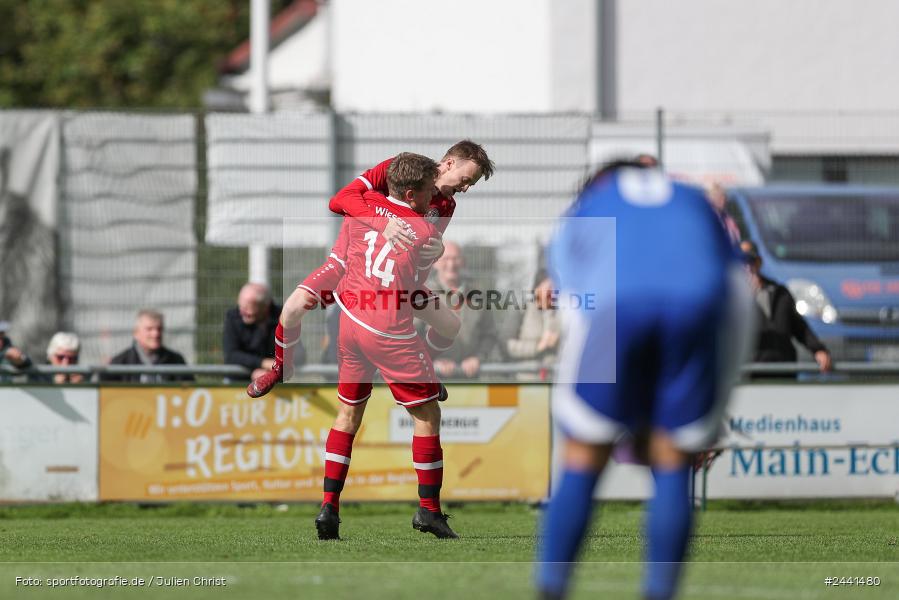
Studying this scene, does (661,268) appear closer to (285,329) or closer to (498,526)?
(285,329)

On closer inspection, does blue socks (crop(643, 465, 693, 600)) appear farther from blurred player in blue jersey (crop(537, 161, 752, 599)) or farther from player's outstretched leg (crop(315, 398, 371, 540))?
player's outstretched leg (crop(315, 398, 371, 540))

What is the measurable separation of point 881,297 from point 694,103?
8.32m

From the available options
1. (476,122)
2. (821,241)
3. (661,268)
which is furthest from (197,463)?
(661,268)

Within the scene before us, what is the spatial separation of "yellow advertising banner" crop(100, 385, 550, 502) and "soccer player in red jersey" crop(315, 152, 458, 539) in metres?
3.66

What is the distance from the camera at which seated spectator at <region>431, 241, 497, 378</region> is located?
1308cm

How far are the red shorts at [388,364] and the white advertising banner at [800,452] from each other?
14.3ft

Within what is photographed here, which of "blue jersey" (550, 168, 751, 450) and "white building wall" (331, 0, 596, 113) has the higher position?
"white building wall" (331, 0, 596, 113)

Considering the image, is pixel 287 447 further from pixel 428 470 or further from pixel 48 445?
pixel 428 470

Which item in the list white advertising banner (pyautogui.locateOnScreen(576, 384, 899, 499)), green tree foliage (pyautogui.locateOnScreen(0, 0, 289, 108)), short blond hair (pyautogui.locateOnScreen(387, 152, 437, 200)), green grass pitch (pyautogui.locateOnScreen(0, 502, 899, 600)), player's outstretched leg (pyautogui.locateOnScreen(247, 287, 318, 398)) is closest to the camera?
green grass pitch (pyautogui.locateOnScreen(0, 502, 899, 600))

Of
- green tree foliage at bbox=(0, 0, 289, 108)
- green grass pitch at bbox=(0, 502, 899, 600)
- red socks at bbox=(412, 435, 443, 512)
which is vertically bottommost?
green grass pitch at bbox=(0, 502, 899, 600)

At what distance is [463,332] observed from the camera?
13.1 meters

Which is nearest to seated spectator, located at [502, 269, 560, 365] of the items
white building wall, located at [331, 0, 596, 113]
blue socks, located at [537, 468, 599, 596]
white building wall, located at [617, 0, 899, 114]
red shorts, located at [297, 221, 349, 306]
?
red shorts, located at [297, 221, 349, 306]

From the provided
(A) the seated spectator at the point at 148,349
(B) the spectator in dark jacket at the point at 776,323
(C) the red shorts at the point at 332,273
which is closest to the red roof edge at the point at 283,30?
(A) the seated spectator at the point at 148,349

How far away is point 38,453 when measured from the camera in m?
12.6
